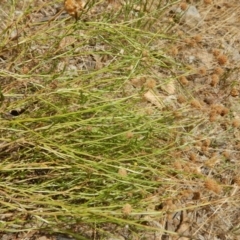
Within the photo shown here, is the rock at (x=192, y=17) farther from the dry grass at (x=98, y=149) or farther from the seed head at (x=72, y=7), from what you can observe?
the seed head at (x=72, y=7)

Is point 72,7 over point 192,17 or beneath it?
over

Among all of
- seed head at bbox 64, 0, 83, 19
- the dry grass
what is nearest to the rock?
the dry grass

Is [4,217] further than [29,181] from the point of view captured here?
No

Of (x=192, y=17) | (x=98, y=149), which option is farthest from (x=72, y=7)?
(x=192, y=17)

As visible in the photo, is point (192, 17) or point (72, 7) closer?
point (72, 7)

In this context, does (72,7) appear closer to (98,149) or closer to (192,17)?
(98,149)

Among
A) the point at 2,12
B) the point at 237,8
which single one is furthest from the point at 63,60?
the point at 237,8

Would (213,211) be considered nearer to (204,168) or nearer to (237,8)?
(204,168)

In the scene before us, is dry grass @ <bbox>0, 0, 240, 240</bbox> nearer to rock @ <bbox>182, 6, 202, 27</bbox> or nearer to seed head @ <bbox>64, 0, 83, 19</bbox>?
seed head @ <bbox>64, 0, 83, 19</bbox>
